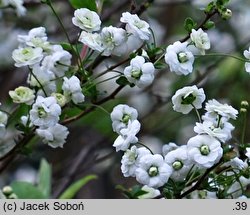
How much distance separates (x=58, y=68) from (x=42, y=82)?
52 mm

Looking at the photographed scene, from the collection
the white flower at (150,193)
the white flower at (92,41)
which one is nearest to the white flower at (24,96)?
the white flower at (92,41)

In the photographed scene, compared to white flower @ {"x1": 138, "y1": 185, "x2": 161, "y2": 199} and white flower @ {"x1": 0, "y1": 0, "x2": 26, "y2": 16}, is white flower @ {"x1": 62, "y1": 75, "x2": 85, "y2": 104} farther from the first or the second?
white flower @ {"x1": 0, "y1": 0, "x2": 26, "y2": 16}

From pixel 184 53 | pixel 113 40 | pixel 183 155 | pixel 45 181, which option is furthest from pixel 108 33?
pixel 45 181

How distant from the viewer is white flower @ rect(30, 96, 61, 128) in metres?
0.98

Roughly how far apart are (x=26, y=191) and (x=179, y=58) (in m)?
0.43

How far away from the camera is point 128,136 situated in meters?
0.92

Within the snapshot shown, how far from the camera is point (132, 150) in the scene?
92cm

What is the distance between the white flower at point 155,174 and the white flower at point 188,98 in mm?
98
